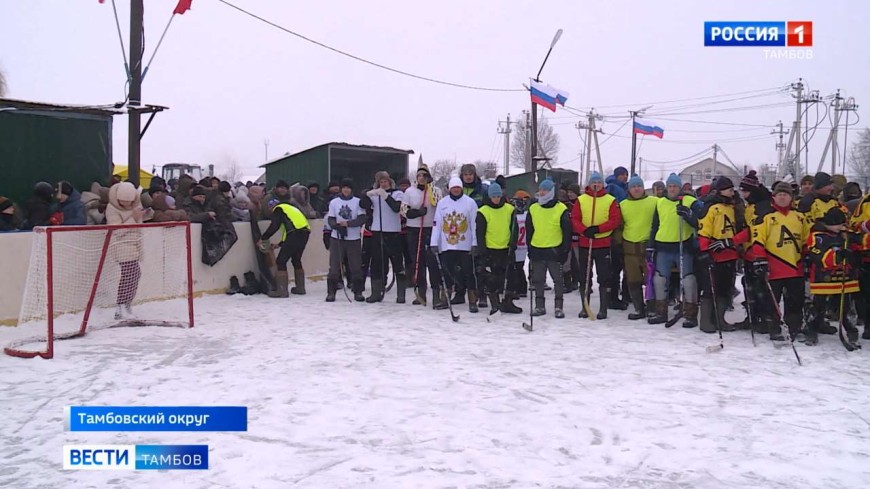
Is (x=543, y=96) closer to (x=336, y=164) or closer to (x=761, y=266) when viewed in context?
(x=336, y=164)

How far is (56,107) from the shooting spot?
10.8 m

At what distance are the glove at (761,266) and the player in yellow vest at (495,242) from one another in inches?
127

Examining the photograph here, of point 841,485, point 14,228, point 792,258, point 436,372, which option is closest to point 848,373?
point 792,258

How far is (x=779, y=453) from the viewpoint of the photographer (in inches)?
181

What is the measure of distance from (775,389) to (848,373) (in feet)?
3.67

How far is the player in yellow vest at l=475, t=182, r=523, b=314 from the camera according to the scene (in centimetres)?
1002

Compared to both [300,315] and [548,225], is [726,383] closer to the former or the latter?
[548,225]

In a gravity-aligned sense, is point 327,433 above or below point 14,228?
below

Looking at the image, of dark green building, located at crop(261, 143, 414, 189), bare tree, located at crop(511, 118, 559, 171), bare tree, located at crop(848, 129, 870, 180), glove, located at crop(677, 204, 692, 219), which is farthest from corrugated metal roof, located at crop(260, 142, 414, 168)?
bare tree, located at crop(848, 129, 870, 180)

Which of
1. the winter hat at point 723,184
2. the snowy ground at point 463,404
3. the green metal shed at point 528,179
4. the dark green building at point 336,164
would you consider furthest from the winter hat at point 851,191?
the green metal shed at point 528,179

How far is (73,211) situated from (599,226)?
745 cm

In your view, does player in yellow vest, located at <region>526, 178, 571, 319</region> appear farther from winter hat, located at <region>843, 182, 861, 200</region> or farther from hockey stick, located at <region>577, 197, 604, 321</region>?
winter hat, located at <region>843, 182, 861, 200</region>

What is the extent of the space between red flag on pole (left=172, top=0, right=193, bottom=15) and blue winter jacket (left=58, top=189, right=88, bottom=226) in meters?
A: 4.11

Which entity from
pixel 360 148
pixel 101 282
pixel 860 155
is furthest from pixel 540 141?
pixel 101 282
